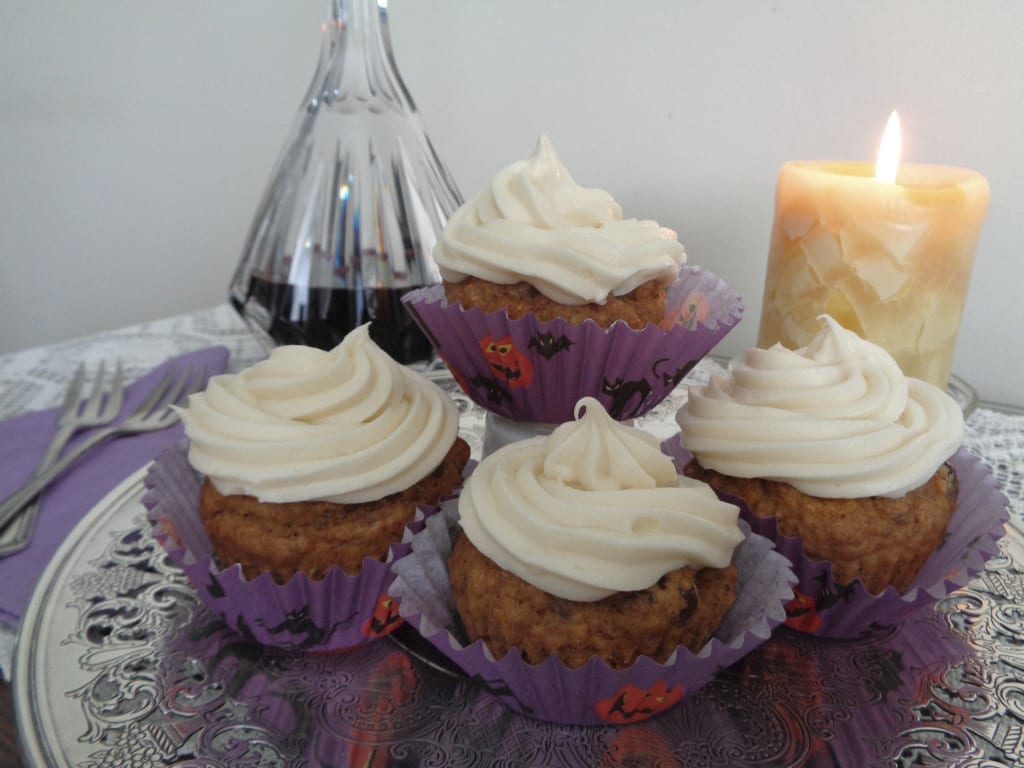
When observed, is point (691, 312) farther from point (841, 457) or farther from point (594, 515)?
point (594, 515)

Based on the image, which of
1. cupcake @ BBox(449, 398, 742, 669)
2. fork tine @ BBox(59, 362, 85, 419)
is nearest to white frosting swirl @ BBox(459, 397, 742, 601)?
cupcake @ BBox(449, 398, 742, 669)

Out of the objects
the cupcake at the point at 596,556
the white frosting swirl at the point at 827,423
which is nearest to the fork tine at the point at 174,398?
the cupcake at the point at 596,556

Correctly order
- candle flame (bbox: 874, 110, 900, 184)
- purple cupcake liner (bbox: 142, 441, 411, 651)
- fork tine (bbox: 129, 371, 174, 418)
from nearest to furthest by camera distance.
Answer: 1. purple cupcake liner (bbox: 142, 441, 411, 651)
2. candle flame (bbox: 874, 110, 900, 184)
3. fork tine (bbox: 129, 371, 174, 418)

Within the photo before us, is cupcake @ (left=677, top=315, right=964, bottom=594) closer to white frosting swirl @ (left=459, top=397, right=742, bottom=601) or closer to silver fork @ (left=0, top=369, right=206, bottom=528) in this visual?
white frosting swirl @ (left=459, top=397, right=742, bottom=601)

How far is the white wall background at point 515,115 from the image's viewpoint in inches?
68.8

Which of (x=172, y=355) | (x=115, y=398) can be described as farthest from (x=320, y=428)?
(x=172, y=355)

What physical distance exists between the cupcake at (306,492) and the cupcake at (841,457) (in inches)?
16.1

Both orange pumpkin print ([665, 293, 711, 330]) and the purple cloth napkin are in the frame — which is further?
orange pumpkin print ([665, 293, 711, 330])

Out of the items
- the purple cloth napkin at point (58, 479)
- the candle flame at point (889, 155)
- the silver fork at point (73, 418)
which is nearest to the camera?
the purple cloth napkin at point (58, 479)

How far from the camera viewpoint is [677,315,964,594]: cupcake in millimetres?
1076

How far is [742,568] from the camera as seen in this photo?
1083 mm

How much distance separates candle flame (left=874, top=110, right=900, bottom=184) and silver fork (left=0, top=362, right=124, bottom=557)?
151cm

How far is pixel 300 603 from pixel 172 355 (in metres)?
1.32

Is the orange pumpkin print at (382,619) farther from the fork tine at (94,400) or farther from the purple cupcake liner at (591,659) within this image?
the fork tine at (94,400)
